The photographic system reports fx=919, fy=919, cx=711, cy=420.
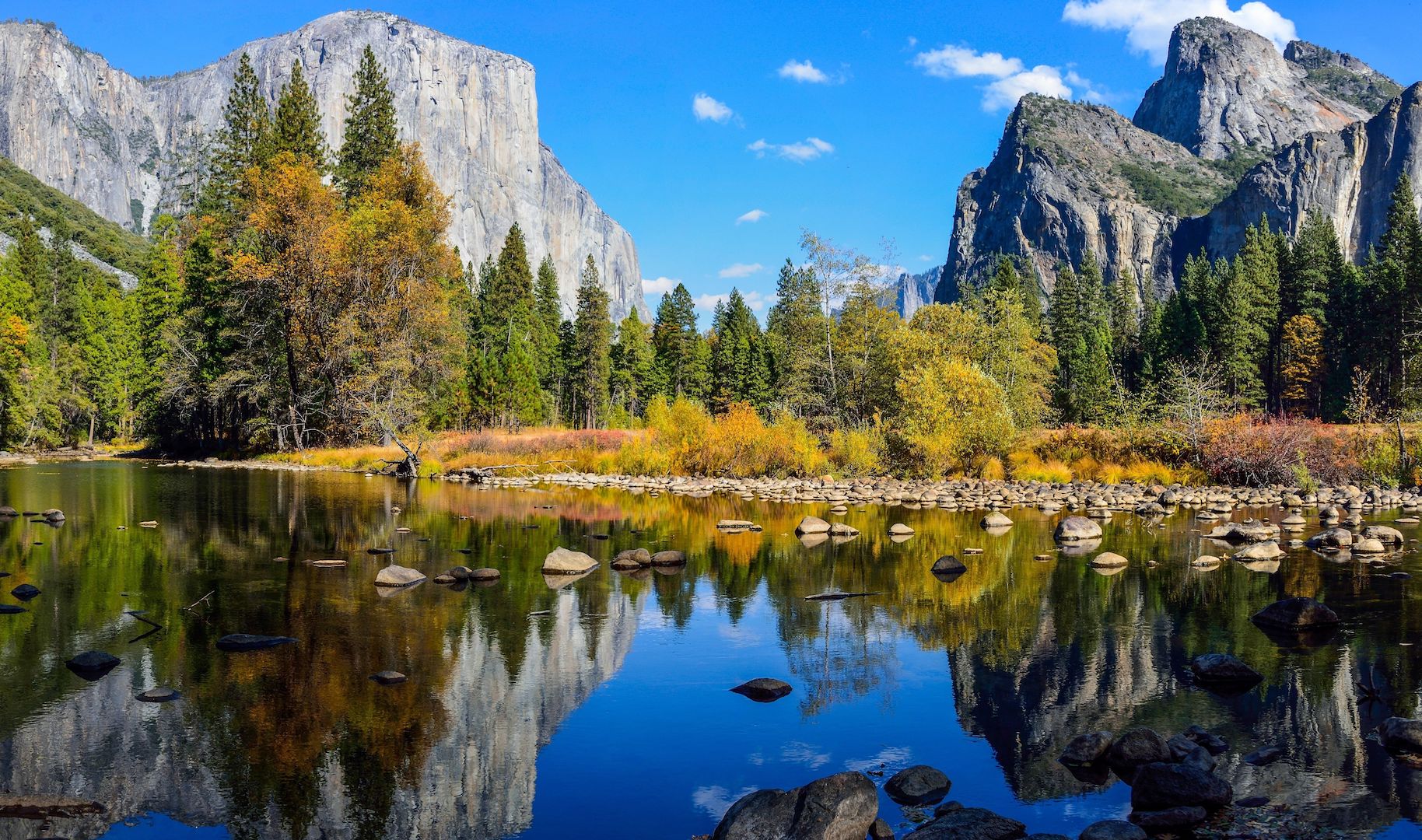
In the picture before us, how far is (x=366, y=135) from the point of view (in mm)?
60219

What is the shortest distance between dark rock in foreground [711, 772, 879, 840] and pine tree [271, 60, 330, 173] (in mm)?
56173

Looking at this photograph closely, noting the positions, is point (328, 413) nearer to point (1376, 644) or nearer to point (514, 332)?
point (514, 332)

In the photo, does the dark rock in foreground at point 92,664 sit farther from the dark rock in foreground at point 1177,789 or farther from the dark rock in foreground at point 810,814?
the dark rock in foreground at point 1177,789

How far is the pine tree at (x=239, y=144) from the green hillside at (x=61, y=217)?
49244mm

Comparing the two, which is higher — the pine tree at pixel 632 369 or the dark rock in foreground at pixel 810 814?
the pine tree at pixel 632 369

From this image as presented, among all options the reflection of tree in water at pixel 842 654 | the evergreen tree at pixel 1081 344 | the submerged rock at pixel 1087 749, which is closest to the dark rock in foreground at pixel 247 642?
the reflection of tree in water at pixel 842 654

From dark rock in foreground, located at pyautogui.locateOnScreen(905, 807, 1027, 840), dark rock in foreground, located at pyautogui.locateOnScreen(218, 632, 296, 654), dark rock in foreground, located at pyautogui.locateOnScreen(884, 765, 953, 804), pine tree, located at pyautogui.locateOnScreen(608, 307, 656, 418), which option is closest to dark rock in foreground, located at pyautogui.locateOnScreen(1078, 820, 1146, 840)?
dark rock in foreground, located at pyautogui.locateOnScreen(905, 807, 1027, 840)

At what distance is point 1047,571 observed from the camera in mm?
17125

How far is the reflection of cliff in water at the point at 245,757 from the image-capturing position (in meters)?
6.55

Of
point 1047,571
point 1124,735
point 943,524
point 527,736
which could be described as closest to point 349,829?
point 527,736

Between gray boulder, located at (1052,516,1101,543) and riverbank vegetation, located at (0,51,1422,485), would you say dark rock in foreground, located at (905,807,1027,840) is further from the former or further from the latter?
riverbank vegetation, located at (0,51,1422,485)

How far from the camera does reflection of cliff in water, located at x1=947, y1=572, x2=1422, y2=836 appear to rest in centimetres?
728

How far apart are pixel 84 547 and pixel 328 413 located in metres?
31.4

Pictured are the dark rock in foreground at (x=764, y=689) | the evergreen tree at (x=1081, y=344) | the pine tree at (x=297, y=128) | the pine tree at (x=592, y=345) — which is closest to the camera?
the dark rock in foreground at (x=764, y=689)
